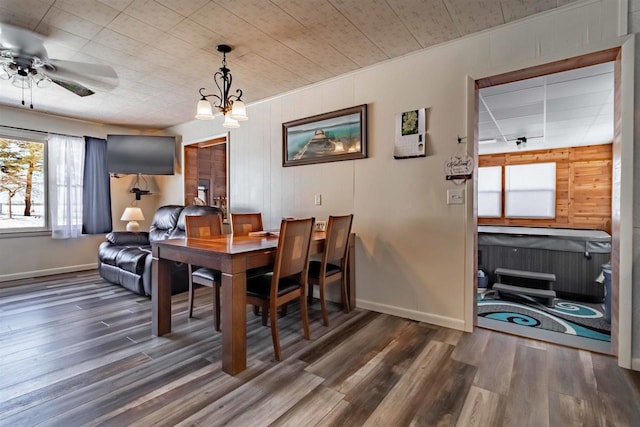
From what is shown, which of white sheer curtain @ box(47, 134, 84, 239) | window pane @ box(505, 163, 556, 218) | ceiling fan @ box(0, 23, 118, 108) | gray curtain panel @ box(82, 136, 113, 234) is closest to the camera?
ceiling fan @ box(0, 23, 118, 108)

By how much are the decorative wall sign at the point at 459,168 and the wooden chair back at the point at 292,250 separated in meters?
1.29

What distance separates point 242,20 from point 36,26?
5.19 ft

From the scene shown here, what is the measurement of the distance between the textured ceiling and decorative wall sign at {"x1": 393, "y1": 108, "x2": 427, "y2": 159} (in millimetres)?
574

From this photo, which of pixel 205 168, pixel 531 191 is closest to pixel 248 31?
pixel 205 168

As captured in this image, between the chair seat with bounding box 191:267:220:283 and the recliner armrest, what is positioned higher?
the recliner armrest

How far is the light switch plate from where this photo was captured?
2.58 m

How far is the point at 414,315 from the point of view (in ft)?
9.30

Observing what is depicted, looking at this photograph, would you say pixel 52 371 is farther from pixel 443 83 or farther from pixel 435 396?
pixel 443 83

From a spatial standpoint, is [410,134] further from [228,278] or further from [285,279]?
[228,278]

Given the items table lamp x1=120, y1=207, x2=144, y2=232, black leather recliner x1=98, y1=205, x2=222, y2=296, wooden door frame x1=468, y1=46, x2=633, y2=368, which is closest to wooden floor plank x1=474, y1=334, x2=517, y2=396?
wooden door frame x1=468, y1=46, x2=633, y2=368

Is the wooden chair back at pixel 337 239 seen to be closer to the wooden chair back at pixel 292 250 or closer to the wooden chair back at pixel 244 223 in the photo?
the wooden chair back at pixel 292 250

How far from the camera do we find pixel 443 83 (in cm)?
266

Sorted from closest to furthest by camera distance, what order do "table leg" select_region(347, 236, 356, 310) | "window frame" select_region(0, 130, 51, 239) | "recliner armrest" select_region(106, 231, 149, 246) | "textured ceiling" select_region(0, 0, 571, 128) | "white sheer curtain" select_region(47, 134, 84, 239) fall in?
"textured ceiling" select_region(0, 0, 571, 128), "table leg" select_region(347, 236, 356, 310), "window frame" select_region(0, 130, 51, 239), "recliner armrest" select_region(106, 231, 149, 246), "white sheer curtain" select_region(47, 134, 84, 239)

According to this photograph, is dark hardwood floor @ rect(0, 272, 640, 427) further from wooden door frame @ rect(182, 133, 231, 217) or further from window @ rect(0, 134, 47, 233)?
window @ rect(0, 134, 47, 233)
